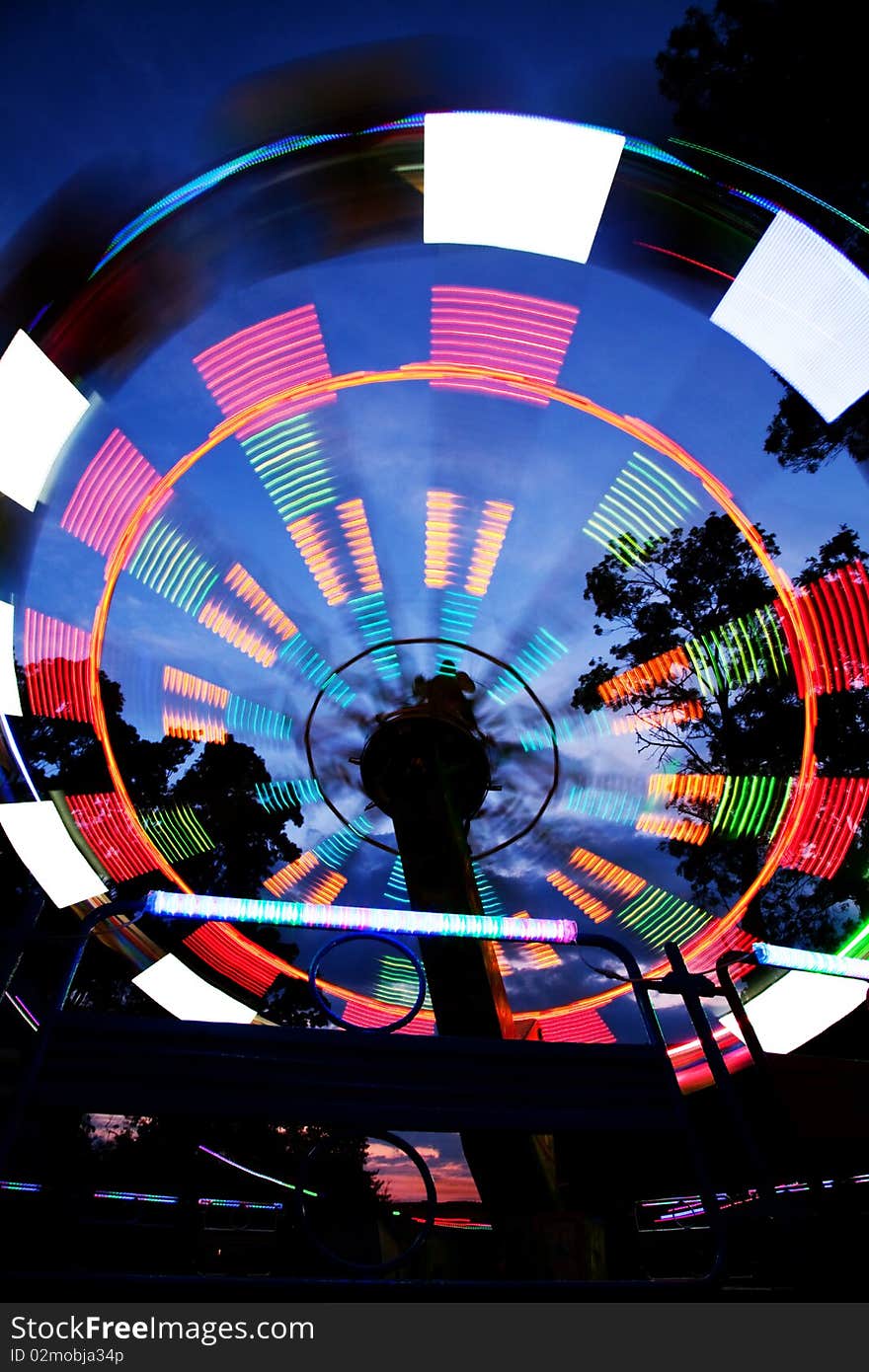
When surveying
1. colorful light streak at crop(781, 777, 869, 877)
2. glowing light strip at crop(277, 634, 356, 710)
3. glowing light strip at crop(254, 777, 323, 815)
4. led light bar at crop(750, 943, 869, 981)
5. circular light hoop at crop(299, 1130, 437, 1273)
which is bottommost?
circular light hoop at crop(299, 1130, 437, 1273)

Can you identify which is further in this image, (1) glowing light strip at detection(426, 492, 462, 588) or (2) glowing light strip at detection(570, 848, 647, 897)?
(2) glowing light strip at detection(570, 848, 647, 897)

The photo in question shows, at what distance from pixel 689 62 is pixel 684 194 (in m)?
4.18

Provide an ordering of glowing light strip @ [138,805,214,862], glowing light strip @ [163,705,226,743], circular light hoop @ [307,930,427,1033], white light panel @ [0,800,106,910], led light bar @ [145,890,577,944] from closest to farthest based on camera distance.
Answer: led light bar @ [145,890,577,944] < circular light hoop @ [307,930,427,1033] < white light panel @ [0,800,106,910] < glowing light strip @ [163,705,226,743] < glowing light strip @ [138,805,214,862]

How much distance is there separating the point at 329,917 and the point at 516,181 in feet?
13.6

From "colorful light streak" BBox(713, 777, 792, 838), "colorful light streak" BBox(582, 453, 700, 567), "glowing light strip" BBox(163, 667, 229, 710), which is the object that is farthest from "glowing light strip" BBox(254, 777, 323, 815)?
"colorful light streak" BBox(713, 777, 792, 838)

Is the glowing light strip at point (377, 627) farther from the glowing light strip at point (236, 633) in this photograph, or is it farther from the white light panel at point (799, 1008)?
the white light panel at point (799, 1008)

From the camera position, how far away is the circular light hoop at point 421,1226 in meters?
1.48

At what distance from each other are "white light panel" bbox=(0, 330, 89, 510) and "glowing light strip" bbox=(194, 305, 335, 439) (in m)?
0.87

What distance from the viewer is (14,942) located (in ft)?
5.51

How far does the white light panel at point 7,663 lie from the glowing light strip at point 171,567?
3.00ft

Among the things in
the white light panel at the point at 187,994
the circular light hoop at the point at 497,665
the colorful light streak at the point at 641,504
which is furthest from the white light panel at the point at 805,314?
the white light panel at the point at 187,994

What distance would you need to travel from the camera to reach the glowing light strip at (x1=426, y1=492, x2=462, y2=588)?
6.02 meters

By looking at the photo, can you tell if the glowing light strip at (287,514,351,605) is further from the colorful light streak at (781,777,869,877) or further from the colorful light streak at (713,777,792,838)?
the colorful light streak at (713,777,792,838)

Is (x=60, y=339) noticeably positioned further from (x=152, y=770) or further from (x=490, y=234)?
(x=152, y=770)
